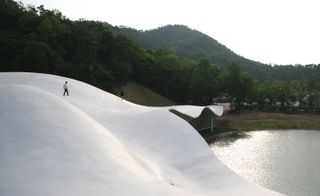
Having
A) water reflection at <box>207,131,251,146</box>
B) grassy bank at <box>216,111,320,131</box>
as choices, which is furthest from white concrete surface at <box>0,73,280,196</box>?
grassy bank at <box>216,111,320,131</box>

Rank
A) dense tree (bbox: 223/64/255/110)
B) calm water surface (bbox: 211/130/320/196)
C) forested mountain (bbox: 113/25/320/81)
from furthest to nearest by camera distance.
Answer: forested mountain (bbox: 113/25/320/81) < dense tree (bbox: 223/64/255/110) < calm water surface (bbox: 211/130/320/196)

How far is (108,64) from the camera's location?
53750mm

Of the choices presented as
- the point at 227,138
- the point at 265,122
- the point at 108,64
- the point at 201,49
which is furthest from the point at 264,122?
the point at 201,49

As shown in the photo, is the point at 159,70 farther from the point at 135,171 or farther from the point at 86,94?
the point at 135,171

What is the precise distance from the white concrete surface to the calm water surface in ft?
23.6

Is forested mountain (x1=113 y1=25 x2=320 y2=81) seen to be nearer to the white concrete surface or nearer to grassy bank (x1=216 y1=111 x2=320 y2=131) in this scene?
grassy bank (x1=216 y1=111 x2=320 y2=131)

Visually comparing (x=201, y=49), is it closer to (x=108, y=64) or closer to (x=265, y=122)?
(x=108, y=64)

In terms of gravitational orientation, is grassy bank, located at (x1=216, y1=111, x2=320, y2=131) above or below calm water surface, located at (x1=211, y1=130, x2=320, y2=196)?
above

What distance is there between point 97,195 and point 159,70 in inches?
2137

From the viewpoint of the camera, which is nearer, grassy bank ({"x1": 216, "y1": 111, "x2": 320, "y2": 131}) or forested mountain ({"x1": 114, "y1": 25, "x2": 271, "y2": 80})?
grassy bank ({"x1": 216, "y1": 111, "x2": 320, "y2": 131})

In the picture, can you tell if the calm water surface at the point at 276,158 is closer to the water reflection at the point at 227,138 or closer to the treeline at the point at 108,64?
the water reflection at the point at 227,138

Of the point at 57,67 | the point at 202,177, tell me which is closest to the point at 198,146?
the point at 202,177

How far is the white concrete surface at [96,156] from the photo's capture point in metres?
8.64

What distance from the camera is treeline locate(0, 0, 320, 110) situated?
40.6 m
